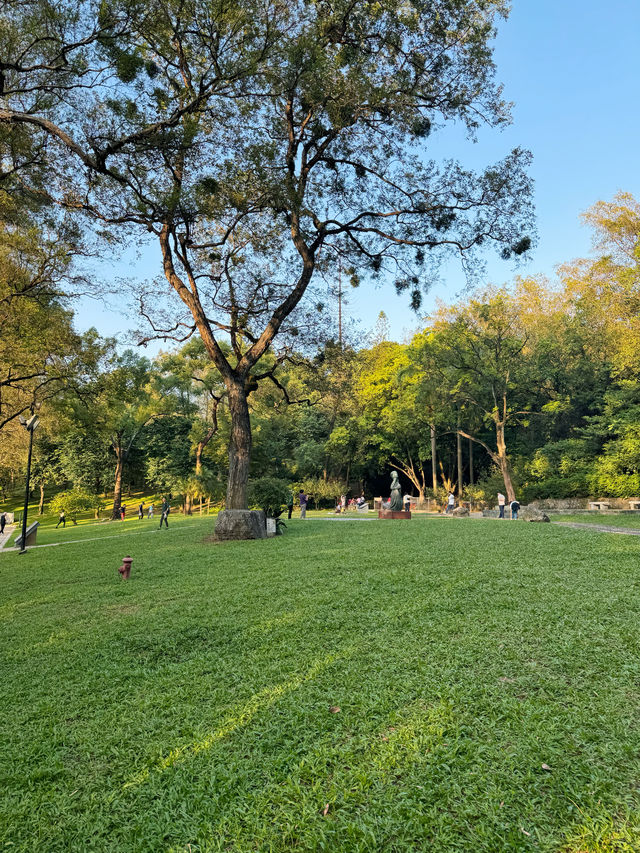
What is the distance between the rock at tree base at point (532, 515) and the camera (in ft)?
51.3

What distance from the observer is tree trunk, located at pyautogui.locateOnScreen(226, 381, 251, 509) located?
12.1 meters

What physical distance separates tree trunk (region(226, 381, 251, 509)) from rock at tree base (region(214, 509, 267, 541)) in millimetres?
277

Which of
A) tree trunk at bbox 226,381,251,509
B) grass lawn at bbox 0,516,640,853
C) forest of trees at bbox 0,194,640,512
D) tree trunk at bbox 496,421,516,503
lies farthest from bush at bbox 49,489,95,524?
grass lawn at bbox 0,516,640,853

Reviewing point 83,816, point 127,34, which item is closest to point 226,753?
point 83,816

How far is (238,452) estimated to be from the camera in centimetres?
1213

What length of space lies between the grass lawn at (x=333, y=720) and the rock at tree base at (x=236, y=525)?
5.68 m

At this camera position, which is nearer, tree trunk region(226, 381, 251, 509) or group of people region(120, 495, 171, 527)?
tree trunk region(226, 381, 251, 509)

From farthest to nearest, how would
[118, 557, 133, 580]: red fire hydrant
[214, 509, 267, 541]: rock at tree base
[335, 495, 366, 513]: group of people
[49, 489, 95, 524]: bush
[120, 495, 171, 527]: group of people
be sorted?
[49, 489, 95, 524]: bush < [335, 495, 366, 513]: group of people < [120, 495, 171, 527]: group of people < [214, 509, 267, 541]: rock at tree base < [118, 557, 133, 580]: red fire hydrant

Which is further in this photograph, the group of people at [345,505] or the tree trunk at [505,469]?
the group of people at [345,505]

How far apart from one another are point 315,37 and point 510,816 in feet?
39.4

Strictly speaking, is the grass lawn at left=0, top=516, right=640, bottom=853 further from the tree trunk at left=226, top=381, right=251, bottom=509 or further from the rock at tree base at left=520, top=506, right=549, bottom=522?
the rock at tree base at left=520, top=506, right=549, bottom=522

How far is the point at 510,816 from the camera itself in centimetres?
200

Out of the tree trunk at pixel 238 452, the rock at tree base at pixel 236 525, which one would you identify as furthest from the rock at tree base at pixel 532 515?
the tree trunk at pixel 238 452

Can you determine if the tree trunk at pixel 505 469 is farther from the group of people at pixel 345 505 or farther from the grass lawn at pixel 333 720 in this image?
the grass lawn at pixel 333 720
